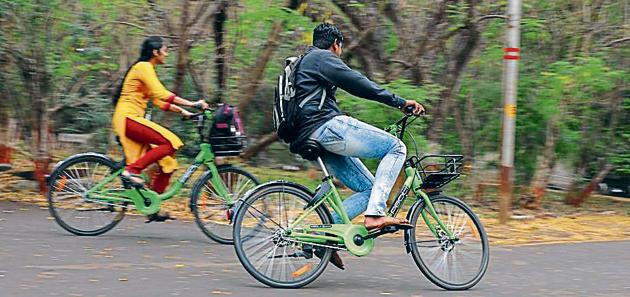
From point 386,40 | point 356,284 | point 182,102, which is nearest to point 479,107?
point 386,40

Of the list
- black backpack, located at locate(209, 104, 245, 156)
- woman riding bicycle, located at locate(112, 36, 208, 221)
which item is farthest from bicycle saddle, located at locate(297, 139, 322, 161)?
woman riding bicycle, located at locate(112, 36, 208, 221)

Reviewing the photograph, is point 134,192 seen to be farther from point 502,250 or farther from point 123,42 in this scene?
point 123,42

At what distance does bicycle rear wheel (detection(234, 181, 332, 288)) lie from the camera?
7.05m

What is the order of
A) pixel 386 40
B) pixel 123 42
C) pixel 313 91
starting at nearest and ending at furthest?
pixel 313 91 → pixel 386 40 → pixel 123 42

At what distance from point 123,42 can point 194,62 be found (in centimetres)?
123

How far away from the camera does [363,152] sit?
7.05 metres

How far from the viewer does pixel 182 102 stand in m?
8.87

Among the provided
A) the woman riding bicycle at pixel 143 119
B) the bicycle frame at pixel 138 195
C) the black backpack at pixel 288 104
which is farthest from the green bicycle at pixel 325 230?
the woman riding bicycle at pixel 143 119

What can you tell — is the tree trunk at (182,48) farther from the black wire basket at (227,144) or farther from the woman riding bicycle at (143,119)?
the black wire basket at (227,144)

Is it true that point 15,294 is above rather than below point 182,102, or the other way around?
below

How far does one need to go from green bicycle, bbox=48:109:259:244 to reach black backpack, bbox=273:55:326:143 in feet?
5.50

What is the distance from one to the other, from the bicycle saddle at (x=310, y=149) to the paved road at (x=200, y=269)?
97cm

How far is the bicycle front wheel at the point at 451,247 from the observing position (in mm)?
7227

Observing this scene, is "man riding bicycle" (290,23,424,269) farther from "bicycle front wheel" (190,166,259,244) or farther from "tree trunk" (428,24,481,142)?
"tree trunk" (428,24,481,142)
